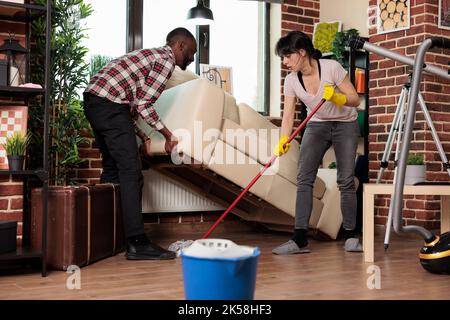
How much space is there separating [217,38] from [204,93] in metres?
1.53

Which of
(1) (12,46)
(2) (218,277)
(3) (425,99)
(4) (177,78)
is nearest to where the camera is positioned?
(2) (218,277)

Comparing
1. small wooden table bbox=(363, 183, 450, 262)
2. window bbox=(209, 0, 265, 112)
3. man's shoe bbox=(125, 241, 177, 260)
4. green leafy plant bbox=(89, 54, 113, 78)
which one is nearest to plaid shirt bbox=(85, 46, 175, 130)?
man's shoe bbox=(125, 241, 177, 260)

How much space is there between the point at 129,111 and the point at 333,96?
3.71 ft

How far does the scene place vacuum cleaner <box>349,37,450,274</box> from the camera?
243 centimetres

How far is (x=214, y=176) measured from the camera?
3.92 m

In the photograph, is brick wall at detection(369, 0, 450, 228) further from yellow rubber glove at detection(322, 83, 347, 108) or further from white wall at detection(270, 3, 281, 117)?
yellow rubber glove at detection(322, 83, 347, 108)

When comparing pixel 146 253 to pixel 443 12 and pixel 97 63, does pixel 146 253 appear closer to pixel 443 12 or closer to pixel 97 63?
pixel 97 63

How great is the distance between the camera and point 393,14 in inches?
187

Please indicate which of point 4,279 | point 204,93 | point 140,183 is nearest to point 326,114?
point 204,93

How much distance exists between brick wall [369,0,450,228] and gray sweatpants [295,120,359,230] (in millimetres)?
1174

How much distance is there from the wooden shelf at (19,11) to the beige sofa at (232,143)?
103 centimetres

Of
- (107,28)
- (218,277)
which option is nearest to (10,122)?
(107,28)

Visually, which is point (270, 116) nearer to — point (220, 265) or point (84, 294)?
point (84, 294)

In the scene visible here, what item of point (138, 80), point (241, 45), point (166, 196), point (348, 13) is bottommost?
point (166, 196)
